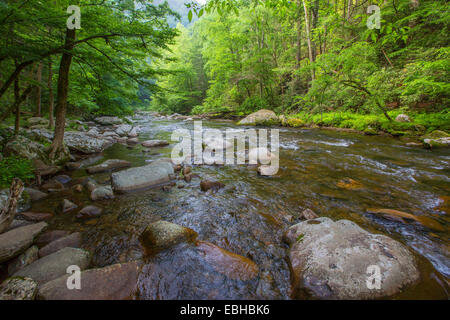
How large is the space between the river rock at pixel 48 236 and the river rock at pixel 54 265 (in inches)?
19.7

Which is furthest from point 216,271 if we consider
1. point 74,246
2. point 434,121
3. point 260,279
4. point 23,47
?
point 434,121

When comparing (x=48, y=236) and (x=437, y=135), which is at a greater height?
(x=437, y=135)

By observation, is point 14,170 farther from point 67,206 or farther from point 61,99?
point 61,99

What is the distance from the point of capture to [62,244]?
6.49 feet

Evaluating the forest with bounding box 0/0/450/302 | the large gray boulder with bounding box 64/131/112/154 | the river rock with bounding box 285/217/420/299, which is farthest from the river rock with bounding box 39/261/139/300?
the large gray boulder with bounding box 64/131/112/154

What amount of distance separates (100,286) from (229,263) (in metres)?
→ 1.11

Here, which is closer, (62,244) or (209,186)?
(62,244)

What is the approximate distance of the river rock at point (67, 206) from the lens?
8.87 ft

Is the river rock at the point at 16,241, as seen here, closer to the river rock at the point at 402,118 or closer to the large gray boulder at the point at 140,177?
the large gray boulder at the point at 140,177

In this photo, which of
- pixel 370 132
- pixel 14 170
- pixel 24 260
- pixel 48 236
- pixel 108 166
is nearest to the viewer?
pixel 24 260

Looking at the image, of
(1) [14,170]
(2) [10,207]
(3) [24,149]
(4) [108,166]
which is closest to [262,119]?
(4) [108,166]

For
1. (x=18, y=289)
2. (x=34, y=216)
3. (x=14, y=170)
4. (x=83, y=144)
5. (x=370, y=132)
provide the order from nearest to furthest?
1. (x=18, y=289)
2. (x=34, y=216)
3. (x=14, y=170)
4. (x=83, y=144)
5. (x=370, y=132)

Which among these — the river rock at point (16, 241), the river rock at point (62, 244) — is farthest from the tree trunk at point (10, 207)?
the river rock at point (62, 244)

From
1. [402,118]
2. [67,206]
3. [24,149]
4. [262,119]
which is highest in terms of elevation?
[262,119]
